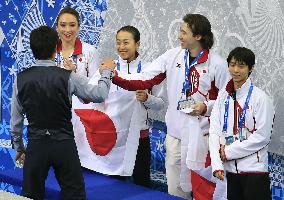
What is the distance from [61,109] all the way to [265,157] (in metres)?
1.10

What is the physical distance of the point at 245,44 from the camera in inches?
155

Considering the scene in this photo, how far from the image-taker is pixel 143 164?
4.27m

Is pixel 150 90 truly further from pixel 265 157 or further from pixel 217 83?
pixel 265 157

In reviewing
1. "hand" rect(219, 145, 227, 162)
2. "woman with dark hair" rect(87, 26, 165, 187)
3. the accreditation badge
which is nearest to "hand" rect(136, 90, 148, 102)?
"woman with dark hair" rect(87, 26, 165, 187)

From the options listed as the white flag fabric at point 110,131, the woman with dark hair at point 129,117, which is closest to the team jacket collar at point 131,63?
the woman with dark hair at point 129,117

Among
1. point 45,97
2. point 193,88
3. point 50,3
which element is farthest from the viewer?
point 50,3

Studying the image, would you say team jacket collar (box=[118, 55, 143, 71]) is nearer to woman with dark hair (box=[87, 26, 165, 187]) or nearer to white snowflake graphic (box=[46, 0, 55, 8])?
woman with dark hair (box=[87, 26, 165, 187])

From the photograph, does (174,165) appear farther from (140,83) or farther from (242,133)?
(242,133)

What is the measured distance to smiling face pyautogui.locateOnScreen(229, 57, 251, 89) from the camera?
338cm

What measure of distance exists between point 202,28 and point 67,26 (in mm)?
997

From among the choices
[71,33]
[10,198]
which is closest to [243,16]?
[71,33]

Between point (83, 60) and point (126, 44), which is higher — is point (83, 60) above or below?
below

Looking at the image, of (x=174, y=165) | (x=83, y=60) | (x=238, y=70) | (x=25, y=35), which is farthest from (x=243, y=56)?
(x=25, y=35)

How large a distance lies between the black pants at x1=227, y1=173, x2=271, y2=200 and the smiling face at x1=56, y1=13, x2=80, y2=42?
4.90 feet
